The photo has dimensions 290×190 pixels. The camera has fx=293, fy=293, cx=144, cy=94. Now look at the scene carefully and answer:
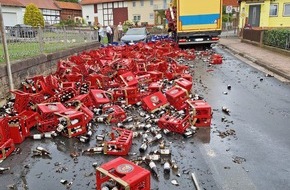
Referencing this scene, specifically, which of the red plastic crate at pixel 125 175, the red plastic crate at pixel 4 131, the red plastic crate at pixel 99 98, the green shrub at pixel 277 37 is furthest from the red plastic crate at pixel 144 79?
the green shrub at pixel 277 37

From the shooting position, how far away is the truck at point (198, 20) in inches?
740

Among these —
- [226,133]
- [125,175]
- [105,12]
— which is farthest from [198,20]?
[105,12]

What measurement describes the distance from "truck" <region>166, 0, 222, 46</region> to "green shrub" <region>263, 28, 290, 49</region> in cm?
309

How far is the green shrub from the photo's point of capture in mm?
15750

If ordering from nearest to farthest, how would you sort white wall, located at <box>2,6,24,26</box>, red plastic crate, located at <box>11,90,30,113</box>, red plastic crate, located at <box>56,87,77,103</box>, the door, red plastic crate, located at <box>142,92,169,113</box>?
red plastic crate, located at <box>11,90,30,113</box>
red plastic crate, located at <box>142,92,169,113</box>
red plastic crate, located at <box>56,87,77,103</box>
the door
white wall, located at <box>2,6,24,26</box>

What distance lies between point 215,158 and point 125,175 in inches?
68.4

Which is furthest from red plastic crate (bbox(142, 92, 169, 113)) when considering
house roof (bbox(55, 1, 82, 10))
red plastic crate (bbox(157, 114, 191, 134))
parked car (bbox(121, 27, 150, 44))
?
house roof (bbox(55, 1, 82, 10))

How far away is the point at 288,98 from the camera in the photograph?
772cm

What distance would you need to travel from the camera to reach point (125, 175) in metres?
3.31

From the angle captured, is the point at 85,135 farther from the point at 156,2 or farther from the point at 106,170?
the point at 156,2

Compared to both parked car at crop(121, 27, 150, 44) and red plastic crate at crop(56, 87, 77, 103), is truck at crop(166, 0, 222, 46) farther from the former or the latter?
red plastic crate at crop(56, 87, 77, 103)

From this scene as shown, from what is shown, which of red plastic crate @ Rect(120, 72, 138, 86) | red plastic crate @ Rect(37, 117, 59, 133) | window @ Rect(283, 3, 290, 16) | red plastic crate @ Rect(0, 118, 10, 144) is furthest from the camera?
window @ Rect(283, 3, 290, 16)

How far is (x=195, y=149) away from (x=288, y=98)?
423 cm

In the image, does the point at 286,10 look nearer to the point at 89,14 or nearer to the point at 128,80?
the point at 128,80
